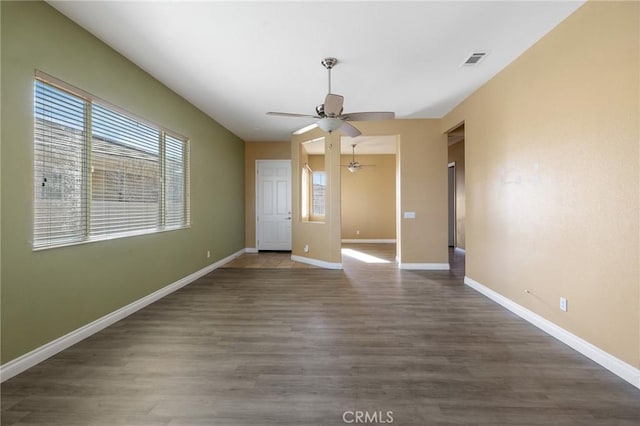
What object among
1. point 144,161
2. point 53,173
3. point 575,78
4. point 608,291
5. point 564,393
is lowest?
point 564,393

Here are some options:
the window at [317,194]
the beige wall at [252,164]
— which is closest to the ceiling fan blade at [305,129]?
the beige wall at [252,164]

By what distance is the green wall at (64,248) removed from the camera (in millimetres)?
2006

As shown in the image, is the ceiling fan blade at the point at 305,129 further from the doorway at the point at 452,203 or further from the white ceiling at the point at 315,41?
the doorway at the point at 452,203

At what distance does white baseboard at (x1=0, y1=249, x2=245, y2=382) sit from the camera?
6.63ft

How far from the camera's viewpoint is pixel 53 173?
7.70ft

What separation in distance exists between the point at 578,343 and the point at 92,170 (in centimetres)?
468

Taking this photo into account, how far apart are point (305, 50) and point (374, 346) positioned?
297cm

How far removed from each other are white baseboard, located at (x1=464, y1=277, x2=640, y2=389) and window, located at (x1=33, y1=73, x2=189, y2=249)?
447 centimetres

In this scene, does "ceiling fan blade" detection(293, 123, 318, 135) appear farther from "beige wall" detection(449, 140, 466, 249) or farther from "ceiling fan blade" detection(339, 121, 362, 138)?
"beige wall" detection(449, 140, 466, 249)

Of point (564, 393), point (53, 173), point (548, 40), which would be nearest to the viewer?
point (564, 393)

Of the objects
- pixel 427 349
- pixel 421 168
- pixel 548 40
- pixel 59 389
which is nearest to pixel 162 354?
pixel 59 389

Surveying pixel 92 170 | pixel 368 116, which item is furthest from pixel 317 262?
pixel 92 170

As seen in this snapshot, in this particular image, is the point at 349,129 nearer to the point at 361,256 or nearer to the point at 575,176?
the point at 575,176

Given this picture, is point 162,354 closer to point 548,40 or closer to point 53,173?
point 53,173
